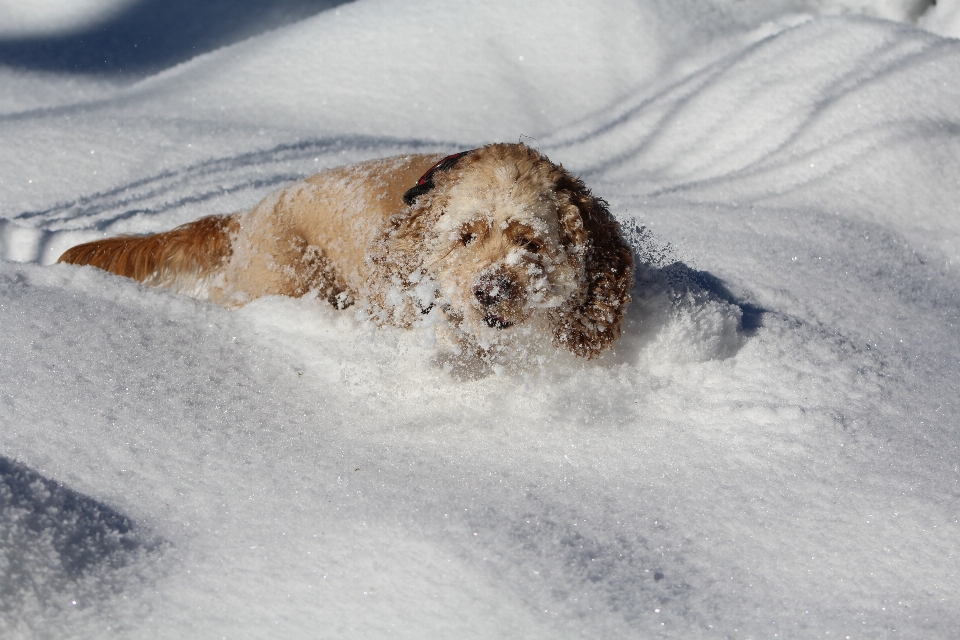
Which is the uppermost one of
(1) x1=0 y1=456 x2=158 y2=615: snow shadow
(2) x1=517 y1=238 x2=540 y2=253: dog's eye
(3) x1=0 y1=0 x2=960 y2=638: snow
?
(2) x1=517 y1=238 x2=540 y2=253: dog's eye

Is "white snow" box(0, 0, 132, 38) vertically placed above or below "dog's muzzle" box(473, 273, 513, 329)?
above

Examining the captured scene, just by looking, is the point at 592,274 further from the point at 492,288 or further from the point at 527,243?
the point at 492,288

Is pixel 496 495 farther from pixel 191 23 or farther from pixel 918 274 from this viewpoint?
pixel 191 23

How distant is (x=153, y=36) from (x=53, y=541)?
17.6 feet

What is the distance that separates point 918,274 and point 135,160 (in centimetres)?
380

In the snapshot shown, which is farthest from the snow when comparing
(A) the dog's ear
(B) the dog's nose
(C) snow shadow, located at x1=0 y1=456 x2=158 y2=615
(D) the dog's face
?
(B) the dog's nose

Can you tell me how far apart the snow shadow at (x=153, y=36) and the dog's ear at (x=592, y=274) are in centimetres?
447

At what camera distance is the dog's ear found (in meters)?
2.47

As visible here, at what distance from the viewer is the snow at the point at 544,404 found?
182cm

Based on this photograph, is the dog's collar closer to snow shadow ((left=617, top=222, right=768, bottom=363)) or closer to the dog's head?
the dog's head

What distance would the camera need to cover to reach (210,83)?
4.94 m

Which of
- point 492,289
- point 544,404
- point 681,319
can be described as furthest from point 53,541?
point 681,319

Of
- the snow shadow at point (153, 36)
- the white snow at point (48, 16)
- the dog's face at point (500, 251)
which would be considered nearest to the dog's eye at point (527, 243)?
the dog's face at point (500, 251)

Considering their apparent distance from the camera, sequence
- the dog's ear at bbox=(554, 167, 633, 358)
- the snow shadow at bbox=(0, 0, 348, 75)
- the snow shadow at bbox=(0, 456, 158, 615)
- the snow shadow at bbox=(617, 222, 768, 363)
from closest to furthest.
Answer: the snow shadow at bbox=(0, 456, 158, 615) < the dog's ear at bbox=(554, 167, 633, 358) < the snow shadow at bbox=(617, 222, 768, 363) < the snow shadow at bbox=(0, 0, 348, 75)
